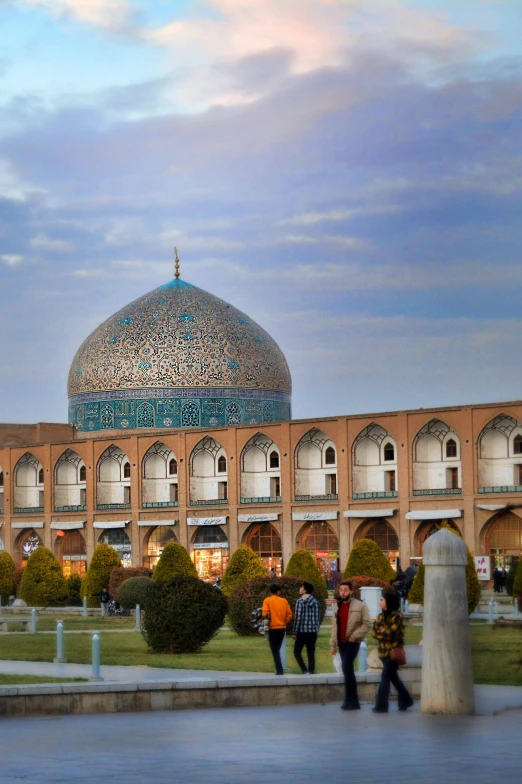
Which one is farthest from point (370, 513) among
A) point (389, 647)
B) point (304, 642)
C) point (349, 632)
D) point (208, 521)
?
point (389, 647)

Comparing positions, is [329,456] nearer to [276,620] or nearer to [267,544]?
[267,544]

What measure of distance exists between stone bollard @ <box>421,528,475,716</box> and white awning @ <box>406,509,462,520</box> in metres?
31.3

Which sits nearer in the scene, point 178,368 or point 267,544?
point 267,544

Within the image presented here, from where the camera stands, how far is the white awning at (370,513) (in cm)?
4272

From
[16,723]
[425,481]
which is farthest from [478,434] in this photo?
[16,723]

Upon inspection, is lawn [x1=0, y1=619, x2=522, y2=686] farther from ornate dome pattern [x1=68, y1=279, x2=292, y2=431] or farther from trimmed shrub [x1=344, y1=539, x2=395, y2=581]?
ornate dome pattern [x1=68, y1=279, x2=292, y2=431]

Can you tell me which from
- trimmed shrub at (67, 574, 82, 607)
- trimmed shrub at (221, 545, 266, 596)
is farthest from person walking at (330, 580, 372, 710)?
trimmed shrub at (67, 574, 82, 607)

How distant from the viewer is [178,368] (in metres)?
53.8

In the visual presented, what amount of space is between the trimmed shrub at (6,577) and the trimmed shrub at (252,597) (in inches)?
787

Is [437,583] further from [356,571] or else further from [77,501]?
[77,501]

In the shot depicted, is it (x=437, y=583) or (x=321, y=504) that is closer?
(x=437, y=583)

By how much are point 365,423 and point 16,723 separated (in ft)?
109

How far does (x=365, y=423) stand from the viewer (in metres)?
44.0

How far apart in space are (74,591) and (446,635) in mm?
33842
